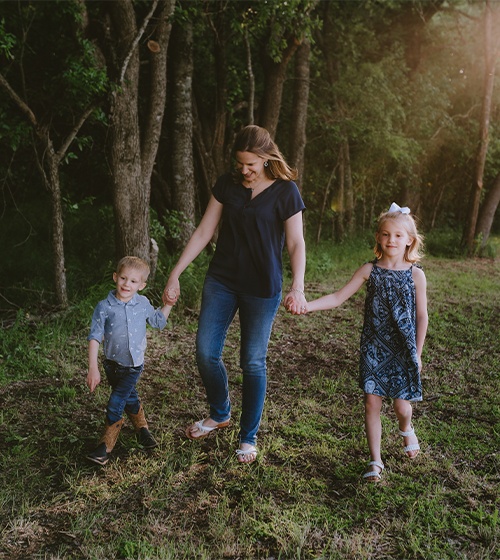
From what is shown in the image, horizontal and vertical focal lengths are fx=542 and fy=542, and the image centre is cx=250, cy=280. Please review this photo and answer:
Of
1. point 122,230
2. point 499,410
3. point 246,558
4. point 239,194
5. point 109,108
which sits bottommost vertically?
point 246,558

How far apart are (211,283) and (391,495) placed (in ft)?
5.36

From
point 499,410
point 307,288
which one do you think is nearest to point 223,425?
point 499,410

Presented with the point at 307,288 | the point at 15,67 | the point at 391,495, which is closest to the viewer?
the point at 391,495

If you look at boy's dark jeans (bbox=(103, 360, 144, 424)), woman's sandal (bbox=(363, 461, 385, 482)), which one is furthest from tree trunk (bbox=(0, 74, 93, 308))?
woman's sandal (bbox=(363, 461, 385, 482))

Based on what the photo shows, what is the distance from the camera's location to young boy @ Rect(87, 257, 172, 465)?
3.27 meters

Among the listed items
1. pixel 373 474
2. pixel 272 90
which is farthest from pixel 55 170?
pixel 272 90

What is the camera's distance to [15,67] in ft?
23.0

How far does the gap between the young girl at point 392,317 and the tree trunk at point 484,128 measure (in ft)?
36.2

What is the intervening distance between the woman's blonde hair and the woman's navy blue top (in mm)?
58

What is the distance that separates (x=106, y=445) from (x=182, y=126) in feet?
19.4

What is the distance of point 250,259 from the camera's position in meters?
3.24

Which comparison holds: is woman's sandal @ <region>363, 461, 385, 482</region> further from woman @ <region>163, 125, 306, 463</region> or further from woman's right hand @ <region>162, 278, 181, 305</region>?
woman's right hand @ <region>162, 278, 181, 305</region>

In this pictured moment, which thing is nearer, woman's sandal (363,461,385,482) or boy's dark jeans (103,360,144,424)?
woman's sandal (363,461,385,482)

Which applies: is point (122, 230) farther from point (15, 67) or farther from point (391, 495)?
point (391, 495)
